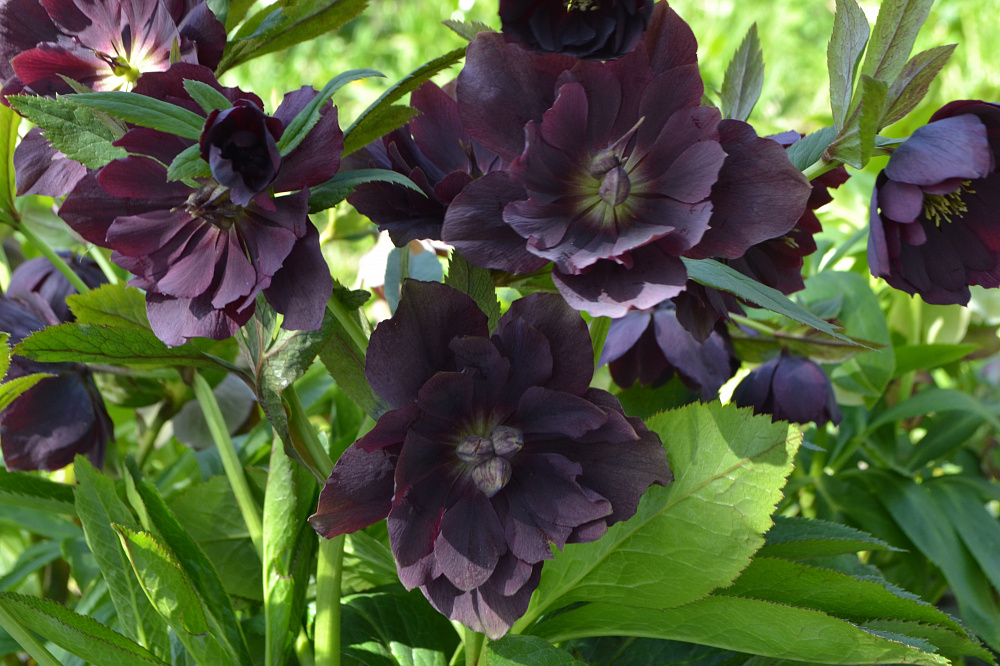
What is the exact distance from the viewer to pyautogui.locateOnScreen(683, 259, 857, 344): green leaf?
32 cm

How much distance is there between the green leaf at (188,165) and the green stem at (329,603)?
0.22 metres

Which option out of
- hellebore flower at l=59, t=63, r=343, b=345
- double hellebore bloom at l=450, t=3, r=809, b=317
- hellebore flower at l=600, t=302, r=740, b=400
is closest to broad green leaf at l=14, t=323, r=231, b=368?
hellebore flower at l=59, t=63, r=343, b=345

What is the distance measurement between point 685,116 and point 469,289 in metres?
0.12

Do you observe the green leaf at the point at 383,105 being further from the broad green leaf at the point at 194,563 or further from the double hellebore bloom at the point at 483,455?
the broad green leaf at the point at 194,563

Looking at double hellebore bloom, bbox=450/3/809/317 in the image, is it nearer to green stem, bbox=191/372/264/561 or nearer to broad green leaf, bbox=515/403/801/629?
broad green leaf, bbox=515/403/801/629

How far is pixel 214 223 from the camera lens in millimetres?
319

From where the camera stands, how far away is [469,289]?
36 centimetres

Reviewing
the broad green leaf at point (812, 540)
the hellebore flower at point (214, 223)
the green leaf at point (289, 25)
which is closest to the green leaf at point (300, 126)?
the hellebore flower at point (214, 223)

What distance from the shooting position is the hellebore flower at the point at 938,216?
1.15 feet

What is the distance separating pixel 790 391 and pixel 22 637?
484mm

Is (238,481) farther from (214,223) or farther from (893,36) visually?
(893,36)

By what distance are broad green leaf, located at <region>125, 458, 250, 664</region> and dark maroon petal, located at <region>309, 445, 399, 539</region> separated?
0.18 meters

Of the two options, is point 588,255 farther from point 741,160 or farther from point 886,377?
point 886,377

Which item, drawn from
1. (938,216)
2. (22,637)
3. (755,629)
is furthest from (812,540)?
(22,637)
